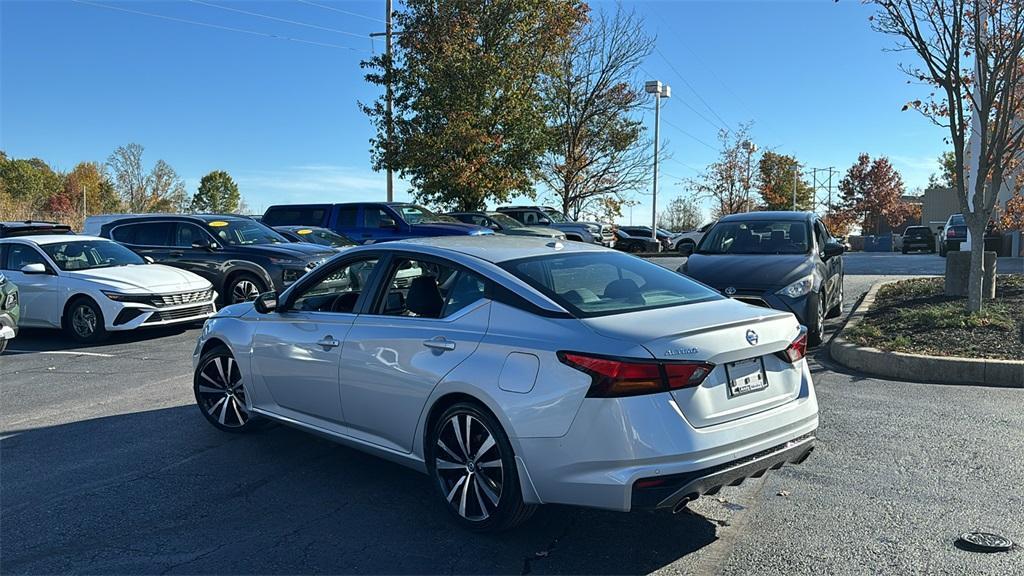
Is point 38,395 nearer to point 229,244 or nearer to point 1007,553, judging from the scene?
point 229,244

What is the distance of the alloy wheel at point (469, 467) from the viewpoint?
159 inches

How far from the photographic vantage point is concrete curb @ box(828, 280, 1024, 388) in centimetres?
754

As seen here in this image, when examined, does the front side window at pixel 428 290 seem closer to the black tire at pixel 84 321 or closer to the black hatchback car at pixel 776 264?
the black hatchback car at pixel 776 264

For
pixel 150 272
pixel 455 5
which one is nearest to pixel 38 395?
pixel 150 272

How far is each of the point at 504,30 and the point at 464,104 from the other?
408cm

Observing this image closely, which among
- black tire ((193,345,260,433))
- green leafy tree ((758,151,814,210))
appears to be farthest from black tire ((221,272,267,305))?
green leafy tree ((758,151,814,210))

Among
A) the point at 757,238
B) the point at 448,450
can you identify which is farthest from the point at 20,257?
the point at 757,238

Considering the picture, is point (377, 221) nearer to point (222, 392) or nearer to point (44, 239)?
point (44, 239)

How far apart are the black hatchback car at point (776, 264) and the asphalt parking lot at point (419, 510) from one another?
236 cm

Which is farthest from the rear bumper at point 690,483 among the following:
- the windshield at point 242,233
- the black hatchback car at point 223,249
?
the windshield at point 242,233

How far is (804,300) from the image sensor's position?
353 inches

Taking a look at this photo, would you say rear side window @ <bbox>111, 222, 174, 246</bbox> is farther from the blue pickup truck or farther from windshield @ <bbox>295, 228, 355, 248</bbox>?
the blue pickup truck

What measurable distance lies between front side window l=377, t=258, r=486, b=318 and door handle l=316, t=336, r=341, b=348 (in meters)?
0.37

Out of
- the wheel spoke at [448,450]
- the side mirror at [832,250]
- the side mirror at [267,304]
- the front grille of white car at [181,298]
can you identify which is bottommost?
the wheel spoke at [448,450]
